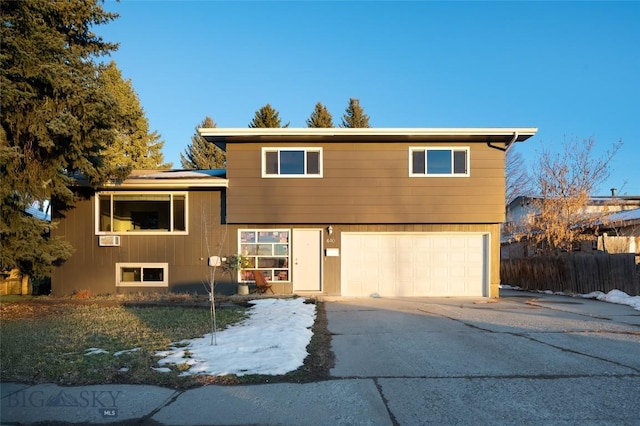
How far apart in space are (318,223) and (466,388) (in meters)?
9.30

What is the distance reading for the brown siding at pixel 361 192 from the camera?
1375 centimetres

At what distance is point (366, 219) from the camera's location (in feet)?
45.4

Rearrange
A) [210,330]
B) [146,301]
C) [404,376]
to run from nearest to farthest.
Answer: [404,376] < [210,330] < [146,301]

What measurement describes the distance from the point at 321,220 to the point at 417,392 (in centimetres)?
924

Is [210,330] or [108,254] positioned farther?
[108,254]

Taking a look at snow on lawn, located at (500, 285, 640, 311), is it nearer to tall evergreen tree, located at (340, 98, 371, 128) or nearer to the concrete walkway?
the concrete walkway

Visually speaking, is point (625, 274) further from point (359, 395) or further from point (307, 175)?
point (359, 395)

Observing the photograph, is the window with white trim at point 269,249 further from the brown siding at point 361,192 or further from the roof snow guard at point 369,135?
the roof snow guard at point 369,135

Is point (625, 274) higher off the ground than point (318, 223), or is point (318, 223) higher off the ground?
point (318, 223)

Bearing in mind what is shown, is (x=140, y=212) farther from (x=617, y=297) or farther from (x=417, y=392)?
(x=617, y=297)

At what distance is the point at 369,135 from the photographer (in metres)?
13.6

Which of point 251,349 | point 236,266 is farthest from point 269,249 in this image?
point 251,349

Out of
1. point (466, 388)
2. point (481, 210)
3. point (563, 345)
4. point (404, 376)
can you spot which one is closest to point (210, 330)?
point (404, 376)

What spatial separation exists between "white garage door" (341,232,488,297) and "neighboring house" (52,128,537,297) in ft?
0.10
